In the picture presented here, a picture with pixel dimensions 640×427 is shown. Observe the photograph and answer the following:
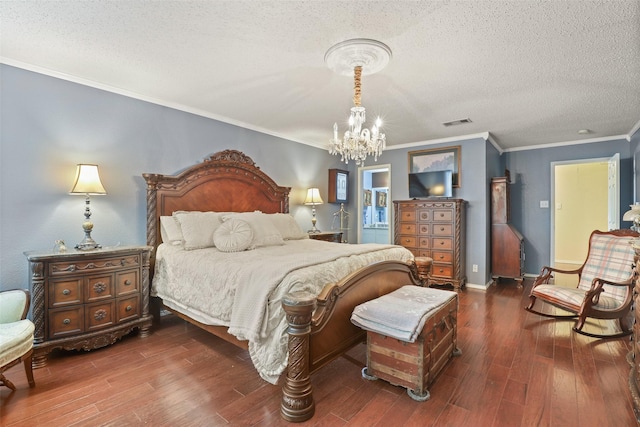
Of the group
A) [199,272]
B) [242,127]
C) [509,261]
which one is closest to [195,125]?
[242,127]

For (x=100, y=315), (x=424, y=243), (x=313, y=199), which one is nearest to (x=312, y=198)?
(x=313, y=199)

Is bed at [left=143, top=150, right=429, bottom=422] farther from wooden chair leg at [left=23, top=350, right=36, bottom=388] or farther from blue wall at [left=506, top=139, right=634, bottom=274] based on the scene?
blue wall at [left=506, top=139, right=634, bottom=274]

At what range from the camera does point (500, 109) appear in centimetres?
375

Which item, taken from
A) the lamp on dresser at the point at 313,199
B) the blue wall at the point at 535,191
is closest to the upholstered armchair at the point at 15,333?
the lamp on dresser at the point at 313,199

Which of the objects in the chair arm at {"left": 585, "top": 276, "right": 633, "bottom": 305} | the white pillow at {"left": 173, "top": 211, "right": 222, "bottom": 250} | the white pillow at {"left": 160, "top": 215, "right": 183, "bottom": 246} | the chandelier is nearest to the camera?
the chandelier

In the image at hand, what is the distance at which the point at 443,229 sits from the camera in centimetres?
489

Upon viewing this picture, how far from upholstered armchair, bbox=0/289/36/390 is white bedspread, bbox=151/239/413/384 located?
1019 mm

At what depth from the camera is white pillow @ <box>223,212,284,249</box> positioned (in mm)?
3377

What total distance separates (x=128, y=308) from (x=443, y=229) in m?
4.38

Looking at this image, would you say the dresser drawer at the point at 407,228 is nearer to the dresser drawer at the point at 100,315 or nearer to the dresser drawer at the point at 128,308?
the dresser drawer at the point at 128,308

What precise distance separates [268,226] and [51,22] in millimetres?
Answer: 2466

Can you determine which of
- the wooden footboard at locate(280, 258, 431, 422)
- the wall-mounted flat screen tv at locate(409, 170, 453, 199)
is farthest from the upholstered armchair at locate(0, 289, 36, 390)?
the wall-mounted flat screen tv at locate(409, 170, 453, 199)

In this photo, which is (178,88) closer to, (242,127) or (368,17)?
(242,127)

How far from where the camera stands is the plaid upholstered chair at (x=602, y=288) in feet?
9.62
